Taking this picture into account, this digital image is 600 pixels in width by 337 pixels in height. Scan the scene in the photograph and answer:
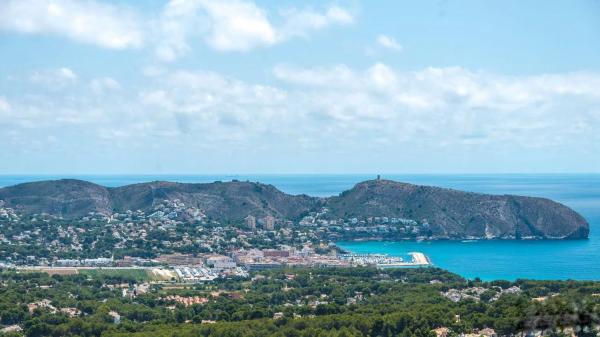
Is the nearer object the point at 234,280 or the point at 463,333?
the point at 463,333

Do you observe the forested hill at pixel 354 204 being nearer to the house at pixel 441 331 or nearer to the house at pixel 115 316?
the house at pixel 115 316

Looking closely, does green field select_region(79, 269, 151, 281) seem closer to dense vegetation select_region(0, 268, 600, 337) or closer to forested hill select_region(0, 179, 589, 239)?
dense vegetation select_region(0, 268, 600, 337)

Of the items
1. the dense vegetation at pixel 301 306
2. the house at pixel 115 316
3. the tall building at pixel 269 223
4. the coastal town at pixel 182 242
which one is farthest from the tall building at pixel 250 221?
the house at pixel 115 316

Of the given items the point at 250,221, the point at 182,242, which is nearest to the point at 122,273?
the point at 182,242

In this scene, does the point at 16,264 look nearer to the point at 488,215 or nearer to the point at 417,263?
the point at 417,263

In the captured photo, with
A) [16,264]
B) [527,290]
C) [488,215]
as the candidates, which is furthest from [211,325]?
[488,215]

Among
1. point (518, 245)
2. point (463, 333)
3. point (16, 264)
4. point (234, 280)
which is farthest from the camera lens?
point (518, 245)
